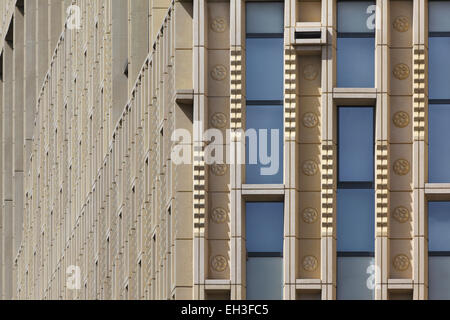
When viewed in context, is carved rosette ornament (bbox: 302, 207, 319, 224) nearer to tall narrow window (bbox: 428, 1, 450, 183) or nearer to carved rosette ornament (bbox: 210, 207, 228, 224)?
carved rosette ornament (bbox: 210, 207, 228, 224)

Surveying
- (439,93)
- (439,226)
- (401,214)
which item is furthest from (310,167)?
(439,93)

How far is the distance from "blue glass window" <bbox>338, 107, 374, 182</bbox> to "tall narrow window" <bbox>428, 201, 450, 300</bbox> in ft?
7.10

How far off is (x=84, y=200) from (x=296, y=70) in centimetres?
2819

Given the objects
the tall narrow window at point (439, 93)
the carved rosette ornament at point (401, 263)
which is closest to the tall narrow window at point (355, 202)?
the carved rosette ornament at point (401, 263)

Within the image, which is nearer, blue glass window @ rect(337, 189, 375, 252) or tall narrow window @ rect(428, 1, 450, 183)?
blue glass window @ rect(337, 189, 375, 252)

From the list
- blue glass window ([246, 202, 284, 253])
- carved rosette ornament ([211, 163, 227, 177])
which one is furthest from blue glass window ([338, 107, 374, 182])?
carved rosette ornament ([211, 163, 227, 177])

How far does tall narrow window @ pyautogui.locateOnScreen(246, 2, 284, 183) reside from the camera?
6047 cm

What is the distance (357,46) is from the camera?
6103 centimetres

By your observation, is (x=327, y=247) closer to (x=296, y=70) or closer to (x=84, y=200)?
(x=296, y=70)

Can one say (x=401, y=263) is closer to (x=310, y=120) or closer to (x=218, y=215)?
(x=310, y=120)

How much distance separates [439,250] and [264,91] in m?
6.93

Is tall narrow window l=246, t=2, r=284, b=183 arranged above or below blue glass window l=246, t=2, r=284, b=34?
below

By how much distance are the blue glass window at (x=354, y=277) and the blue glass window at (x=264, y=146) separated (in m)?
3.14
